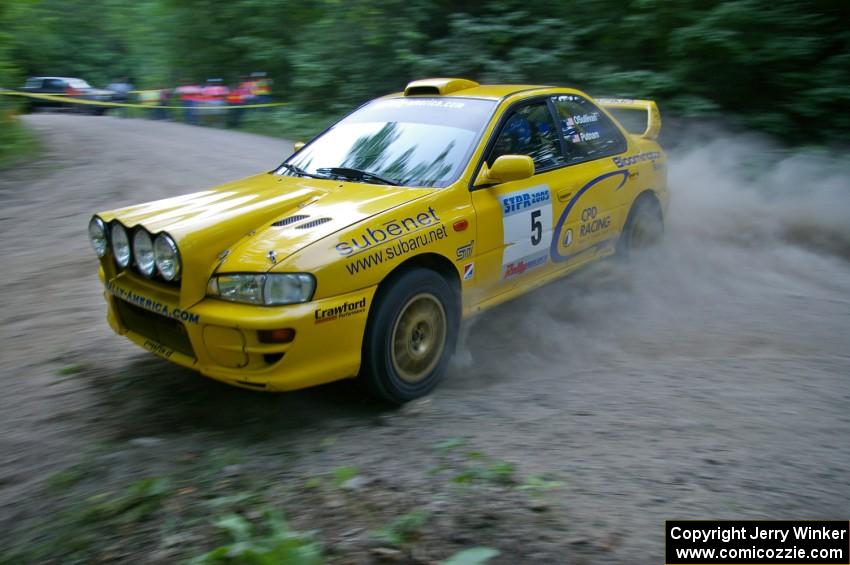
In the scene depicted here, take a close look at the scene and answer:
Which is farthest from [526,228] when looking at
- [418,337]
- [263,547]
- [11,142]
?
[11,142]

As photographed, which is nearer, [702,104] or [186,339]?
[186,339]

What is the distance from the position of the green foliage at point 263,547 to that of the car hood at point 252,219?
1254mm

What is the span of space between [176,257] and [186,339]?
433 millimetres

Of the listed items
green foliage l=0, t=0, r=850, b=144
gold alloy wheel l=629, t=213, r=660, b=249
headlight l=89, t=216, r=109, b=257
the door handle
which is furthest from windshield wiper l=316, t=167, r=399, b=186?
green foliage l=0, t=0, r=850, b=144

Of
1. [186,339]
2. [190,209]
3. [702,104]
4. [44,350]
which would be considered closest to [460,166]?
[190,209]

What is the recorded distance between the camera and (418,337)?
13.6ft

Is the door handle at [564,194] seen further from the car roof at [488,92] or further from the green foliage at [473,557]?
the green foliage at [473,557]

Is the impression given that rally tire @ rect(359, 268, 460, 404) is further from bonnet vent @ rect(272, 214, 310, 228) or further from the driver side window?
the driver side window

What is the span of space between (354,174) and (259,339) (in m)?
1.56

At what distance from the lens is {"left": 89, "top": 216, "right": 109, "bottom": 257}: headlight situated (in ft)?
13.5

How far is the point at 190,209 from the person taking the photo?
4.07 metres

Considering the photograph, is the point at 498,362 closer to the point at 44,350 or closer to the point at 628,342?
the point at 628,342

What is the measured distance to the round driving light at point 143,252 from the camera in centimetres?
379

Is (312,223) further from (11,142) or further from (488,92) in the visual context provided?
(11,142)
